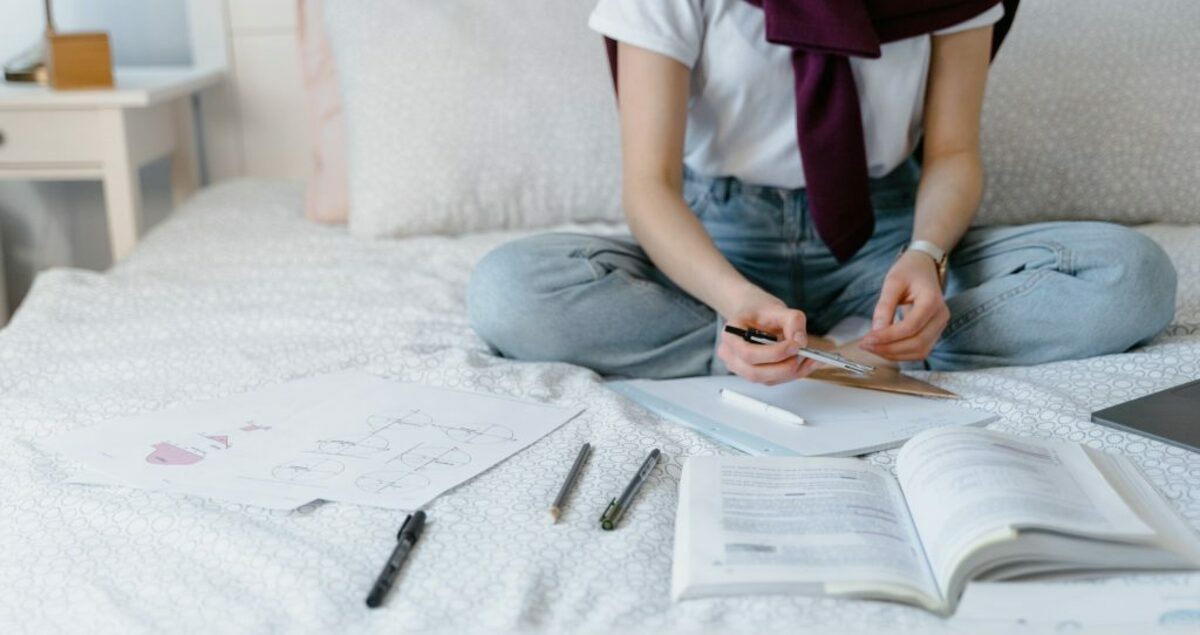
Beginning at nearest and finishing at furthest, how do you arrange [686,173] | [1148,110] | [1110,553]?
[1110,553], [686,173], [1148,110]

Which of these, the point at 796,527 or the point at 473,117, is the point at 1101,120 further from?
the point at 796,527

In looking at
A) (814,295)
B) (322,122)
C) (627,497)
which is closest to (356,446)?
(627,497)

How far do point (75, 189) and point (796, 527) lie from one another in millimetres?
1779

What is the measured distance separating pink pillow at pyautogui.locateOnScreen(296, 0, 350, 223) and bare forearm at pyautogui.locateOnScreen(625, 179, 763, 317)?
0.65 metres

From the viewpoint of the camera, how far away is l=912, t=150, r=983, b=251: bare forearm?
3.99 ft

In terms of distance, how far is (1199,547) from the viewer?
719 millimetres

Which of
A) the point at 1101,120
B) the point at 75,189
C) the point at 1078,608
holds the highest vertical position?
the point at 1101,120

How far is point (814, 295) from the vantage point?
1.31 meters

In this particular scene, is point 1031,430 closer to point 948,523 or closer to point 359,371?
point 948,523

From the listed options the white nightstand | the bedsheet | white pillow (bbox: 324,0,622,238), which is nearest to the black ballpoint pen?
the bedsheet

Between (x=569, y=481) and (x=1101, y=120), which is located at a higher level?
(x=1101, y=120)

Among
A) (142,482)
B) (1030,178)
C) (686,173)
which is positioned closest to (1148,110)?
(1030,178)

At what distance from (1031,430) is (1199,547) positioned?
25 cm

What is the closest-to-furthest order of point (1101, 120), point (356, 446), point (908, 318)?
point (356, 446)
point (908, 318)
point (1101, 120)
